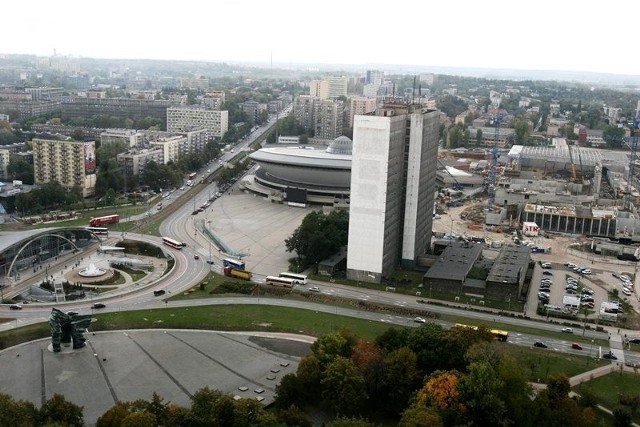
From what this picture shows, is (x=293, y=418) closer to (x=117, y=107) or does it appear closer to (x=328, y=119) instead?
(x=328, y=119)

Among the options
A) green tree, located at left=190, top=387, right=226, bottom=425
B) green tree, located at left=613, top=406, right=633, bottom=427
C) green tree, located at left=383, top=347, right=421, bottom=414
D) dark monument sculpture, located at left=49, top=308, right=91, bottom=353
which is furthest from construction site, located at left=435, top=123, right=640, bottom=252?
green tree, located at left=190, top=387, right=226, bottom=425

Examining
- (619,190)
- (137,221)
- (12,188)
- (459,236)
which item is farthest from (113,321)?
(619,190)

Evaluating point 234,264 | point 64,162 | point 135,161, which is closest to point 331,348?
point 234,264

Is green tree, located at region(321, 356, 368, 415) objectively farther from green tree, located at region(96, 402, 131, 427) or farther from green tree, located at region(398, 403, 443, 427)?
green tree, located at region(96, 402, 131, 427)

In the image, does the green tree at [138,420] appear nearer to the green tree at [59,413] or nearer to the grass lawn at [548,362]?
the green tree at [59,413]

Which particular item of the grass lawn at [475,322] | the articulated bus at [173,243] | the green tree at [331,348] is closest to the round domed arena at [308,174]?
the articulated bus at [173,243]

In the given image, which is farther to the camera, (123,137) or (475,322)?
(123,137)
